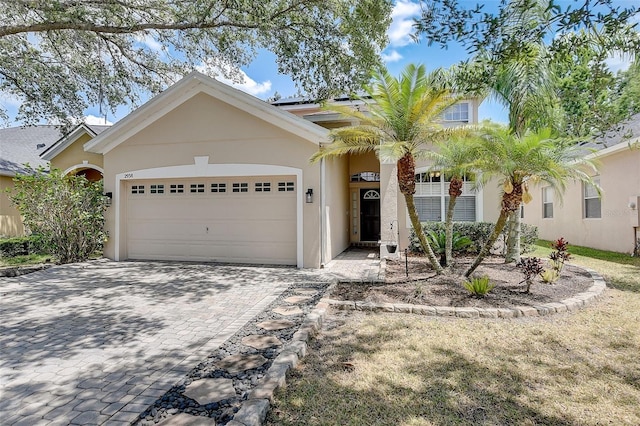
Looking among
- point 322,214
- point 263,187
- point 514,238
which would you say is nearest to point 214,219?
point 263,187

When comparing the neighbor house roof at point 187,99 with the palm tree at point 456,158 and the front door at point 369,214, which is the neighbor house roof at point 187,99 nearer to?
the palm tree at point 456,158

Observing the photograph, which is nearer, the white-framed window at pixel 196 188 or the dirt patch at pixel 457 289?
the dirt patch at pixel 457 289

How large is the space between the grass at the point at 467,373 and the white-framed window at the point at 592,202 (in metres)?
10.7

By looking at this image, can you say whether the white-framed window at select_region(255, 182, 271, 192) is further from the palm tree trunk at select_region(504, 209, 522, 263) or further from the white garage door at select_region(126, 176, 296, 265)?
the palm tree trunk at select_region(504, 209, 522, 263)

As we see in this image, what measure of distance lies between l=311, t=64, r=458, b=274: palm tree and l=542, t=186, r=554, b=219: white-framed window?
13.1 metres

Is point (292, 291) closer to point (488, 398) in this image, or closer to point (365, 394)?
point (365, 394)

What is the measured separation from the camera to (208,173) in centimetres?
1132

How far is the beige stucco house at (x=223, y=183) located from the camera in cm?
1052

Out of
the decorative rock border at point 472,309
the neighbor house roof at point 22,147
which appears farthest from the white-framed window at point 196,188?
the neighbor house roof at point 22,147

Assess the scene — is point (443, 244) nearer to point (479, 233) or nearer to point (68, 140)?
point (479, 233)

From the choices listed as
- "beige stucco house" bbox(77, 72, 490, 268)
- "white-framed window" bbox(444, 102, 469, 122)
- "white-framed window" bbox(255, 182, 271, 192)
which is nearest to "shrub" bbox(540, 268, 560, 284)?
"beige stucco house" bbox(77, 72, 490, 268)

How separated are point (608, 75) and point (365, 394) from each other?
6.54 metres

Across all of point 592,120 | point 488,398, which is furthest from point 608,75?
point 488,398

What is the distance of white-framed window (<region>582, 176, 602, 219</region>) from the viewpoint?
578 inches
